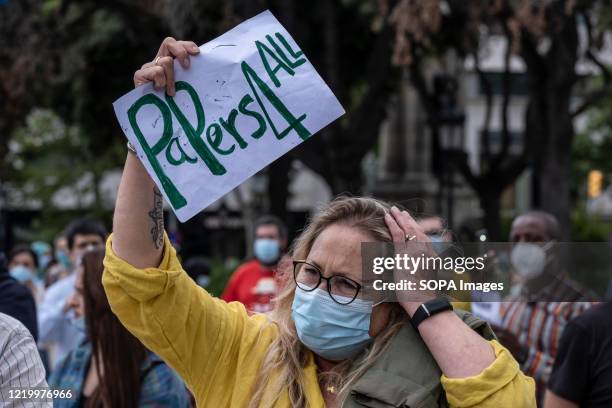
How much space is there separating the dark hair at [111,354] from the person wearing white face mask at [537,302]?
5.54ft

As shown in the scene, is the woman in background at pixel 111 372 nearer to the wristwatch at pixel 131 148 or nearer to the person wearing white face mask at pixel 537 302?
the person wearing white face mask at pixel 537 302

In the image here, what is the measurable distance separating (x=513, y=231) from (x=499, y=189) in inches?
484

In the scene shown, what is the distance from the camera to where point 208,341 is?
9.86 feet

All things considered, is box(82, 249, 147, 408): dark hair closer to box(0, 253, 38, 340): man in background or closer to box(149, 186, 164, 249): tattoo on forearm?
box(0, 253, 38, 340): man in background

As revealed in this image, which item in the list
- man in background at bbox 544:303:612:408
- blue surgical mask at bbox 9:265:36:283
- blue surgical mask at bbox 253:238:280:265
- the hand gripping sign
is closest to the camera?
the hand gripping sign

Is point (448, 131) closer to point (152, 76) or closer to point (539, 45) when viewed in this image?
point (539, 45)

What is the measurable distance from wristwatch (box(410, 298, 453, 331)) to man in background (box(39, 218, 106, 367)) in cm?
434

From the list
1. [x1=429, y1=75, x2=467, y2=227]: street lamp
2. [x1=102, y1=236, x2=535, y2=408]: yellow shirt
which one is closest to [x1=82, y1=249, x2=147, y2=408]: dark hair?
[x1=102, y1=236, x2=535, y2=408]: yellow shirt

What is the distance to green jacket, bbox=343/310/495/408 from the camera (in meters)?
2.69

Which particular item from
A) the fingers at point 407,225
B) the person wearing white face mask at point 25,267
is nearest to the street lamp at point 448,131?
the person wearing white face mask at point 25,267

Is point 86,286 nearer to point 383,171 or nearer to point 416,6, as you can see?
point 416,6

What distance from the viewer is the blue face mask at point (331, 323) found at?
2.92m

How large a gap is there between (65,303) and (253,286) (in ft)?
6.30

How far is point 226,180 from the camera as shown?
291 cm
